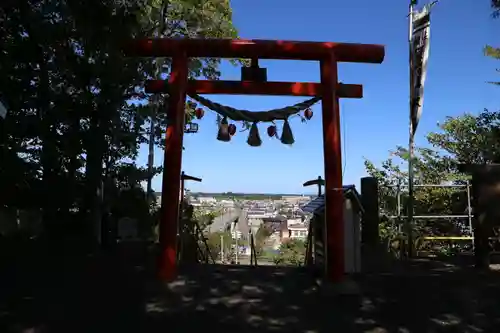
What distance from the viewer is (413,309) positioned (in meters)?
4.74

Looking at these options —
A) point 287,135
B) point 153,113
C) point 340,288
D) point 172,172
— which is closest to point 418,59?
point 287,135

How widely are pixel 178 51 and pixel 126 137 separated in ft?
17.9

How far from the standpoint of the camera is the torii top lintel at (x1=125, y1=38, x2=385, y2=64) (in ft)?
20.5

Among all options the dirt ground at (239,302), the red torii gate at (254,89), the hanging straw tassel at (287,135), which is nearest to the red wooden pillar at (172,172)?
the red torii gate at (254,89)

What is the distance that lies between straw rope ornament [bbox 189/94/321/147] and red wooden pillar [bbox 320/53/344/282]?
350 mm

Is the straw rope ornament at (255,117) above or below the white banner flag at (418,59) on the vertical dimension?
below

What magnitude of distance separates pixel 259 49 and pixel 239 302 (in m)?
3.52

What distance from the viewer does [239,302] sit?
16.2 feet

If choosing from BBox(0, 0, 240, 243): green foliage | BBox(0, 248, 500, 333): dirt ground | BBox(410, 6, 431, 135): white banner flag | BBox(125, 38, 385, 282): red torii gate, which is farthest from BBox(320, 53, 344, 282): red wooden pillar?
BBox(0, 0, 240, 243): green foliage

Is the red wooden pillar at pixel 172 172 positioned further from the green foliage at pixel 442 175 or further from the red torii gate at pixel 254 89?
the green foliage at pixel 442 175

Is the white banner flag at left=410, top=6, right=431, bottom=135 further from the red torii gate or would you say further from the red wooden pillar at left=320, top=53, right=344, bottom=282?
the red wooden pillar at left=320, top=53, right=344, bottom=282

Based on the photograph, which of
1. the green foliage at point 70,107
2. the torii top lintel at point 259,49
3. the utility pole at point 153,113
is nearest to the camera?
the torii top lintel at point 259,49

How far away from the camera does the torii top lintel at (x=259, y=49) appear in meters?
6.25

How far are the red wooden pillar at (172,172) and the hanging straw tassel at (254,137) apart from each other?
4.15 ft
